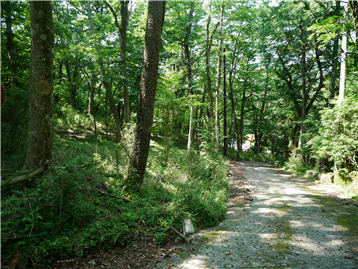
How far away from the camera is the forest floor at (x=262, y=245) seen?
3363 mm

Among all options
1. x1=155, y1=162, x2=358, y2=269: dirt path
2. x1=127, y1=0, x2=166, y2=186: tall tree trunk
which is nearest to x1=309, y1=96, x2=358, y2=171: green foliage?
x1=155, y1=162, x2=358, y2=269: dirt path

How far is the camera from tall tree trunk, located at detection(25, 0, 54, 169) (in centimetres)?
450

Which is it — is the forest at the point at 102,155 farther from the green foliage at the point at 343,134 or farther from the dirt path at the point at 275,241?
the dirt path at the point at 275,241

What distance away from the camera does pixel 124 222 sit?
4.16 meters

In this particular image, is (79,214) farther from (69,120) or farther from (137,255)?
(69,120)

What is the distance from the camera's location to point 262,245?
410cm

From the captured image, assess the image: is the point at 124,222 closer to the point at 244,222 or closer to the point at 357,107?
the point at 244,222

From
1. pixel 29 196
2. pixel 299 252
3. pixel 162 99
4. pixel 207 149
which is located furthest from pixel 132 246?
pixel 207 149

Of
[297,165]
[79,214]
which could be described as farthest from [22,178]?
[297,165]

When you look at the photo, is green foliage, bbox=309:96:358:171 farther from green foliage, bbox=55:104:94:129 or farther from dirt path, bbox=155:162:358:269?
green foliage, bbox=55:104:94:129

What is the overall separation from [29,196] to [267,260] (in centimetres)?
431

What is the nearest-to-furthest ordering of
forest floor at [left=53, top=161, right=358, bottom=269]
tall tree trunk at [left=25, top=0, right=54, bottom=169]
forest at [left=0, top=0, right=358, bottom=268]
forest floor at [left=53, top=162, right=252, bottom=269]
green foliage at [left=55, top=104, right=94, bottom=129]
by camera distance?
forest floor at [left=53, top=162, right=252, bottom=269] → forest floor at [left=53, top=161, right=358, bottom=269] → forest at [left=0, top=0, right=358, bottom=268] → tall tree trunk at [left=25, top=0, right=54, bottom=169] → green foliage at [left=55, top=104, right=94, bottom=129]

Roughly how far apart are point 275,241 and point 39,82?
20.2ft

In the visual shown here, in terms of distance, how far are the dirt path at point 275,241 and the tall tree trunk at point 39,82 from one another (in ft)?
11.9
